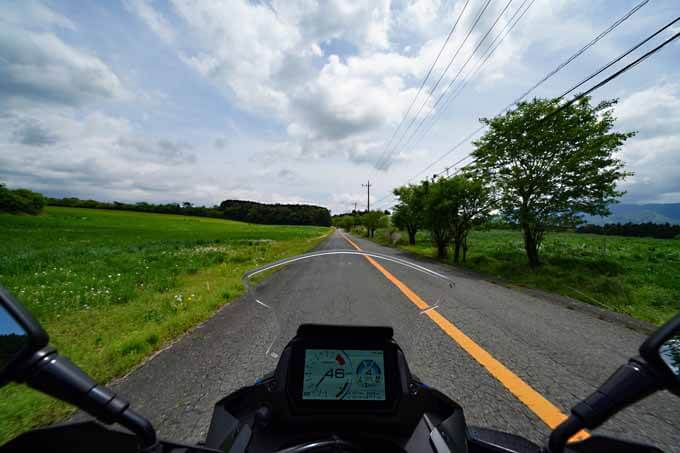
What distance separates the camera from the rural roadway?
193 centimetres

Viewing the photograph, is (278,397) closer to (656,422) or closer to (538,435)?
(538,435)

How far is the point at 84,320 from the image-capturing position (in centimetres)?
394

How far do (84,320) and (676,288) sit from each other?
43.7 ft

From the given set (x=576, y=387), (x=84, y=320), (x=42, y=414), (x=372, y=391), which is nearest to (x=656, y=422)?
(x=576, y=387)

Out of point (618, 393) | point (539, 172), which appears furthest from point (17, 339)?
point (539, 172)

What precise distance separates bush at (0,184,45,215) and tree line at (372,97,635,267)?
2701 inches

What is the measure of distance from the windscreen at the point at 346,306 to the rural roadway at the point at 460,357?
1.7 inches

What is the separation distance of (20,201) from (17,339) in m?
71.4

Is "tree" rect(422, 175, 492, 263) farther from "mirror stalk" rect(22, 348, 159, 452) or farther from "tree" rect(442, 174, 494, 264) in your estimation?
"mirror stalk" rect(22, 348, 159, 452)

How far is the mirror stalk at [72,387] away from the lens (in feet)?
2.29

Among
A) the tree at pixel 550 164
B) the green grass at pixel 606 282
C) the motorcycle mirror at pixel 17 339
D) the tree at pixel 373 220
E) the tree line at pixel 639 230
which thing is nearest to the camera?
the motorcycle mirror at pixel 17 339

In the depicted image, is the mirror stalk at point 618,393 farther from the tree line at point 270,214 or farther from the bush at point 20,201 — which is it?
the tree line at point 270,214

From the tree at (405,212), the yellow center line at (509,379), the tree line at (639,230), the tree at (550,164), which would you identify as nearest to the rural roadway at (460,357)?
the yellow center line at (509,379)

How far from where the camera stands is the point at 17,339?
735mm
